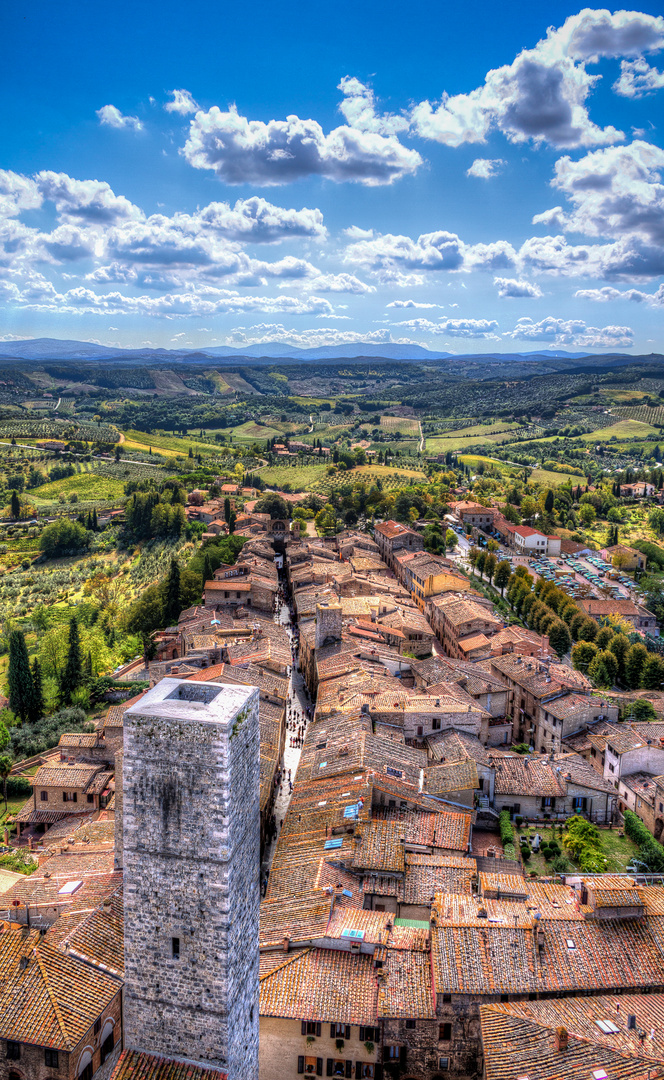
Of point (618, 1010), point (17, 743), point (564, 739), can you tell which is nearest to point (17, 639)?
point (17, 743)

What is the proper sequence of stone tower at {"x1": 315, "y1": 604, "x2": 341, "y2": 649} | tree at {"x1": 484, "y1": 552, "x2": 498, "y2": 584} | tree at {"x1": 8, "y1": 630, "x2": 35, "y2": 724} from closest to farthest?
tree at {"x1": 8, "y1": 630, "x2": 35, "y2": 724} → stone tower at {"x1": 315, "y1": 604, "x2": 341, "y2": 649} → tree at {"x1": 484, "y1": 552, "x2": 498, "y2": 584}

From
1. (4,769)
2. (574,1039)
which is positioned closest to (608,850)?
(574,1039)

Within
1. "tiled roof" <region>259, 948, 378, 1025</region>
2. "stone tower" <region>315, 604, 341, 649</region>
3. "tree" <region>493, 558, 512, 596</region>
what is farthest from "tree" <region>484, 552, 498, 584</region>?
"tiled roof" <region>259, 948, 378, 1025</region>

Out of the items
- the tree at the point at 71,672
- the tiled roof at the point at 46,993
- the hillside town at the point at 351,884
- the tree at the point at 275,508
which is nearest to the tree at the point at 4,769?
the hillside town at the point at 351,884

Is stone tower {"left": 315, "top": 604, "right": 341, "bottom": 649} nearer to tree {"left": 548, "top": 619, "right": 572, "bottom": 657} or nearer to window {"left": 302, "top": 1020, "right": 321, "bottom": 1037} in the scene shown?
tree {"left": 548, "top": 619, "right": 572, "bottom": 657}

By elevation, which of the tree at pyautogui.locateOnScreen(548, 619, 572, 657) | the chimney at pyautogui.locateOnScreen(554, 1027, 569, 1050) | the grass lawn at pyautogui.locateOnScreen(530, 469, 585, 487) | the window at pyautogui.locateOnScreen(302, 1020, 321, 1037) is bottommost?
the tree at pyautogui.locateOnScreen(548, 619, 572, 657)

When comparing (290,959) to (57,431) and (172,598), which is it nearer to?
(172,598)

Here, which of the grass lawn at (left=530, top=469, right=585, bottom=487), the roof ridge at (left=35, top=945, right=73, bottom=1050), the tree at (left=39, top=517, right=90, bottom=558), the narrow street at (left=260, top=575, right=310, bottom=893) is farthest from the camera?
the grass lawn at (left=530, top=469, right=585, bottom=487)
